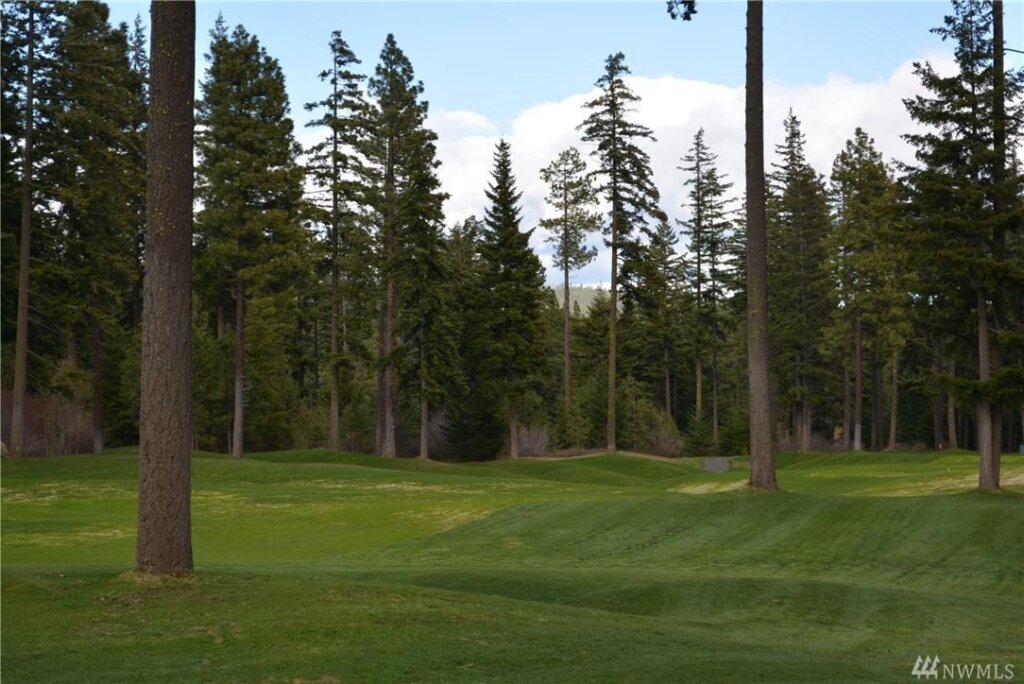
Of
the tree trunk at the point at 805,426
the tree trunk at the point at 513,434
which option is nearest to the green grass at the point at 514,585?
the tree trunk at the point at 513,434

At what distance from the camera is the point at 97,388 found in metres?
44.1

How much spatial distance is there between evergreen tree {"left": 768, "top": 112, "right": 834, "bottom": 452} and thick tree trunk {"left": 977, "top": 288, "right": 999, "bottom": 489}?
38.1 meters

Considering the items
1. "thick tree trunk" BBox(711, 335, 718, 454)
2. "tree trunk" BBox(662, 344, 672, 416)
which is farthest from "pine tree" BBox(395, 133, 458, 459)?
"tree trunk" BBox(662, 344, 672, 416)

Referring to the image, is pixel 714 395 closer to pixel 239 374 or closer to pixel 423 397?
pixel 423 397

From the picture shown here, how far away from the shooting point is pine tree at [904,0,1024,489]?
2412 centimetres

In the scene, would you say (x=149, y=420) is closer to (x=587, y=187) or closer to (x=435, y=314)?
(x=435, y=314)

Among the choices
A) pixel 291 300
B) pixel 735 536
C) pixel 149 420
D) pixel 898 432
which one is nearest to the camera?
pixel 149 420

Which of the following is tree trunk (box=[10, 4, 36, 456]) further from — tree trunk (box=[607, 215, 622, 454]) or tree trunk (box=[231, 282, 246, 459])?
tree trunk (box=[607, 215, 622, 454])

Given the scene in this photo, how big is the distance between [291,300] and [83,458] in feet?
40.9

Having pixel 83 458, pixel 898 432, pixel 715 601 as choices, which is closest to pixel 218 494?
pixel 83 458

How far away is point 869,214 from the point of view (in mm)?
57594

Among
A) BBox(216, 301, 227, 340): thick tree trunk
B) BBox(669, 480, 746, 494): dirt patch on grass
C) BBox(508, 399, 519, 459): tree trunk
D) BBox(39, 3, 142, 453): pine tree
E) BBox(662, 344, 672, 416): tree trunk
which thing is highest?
BBox(39, 3, 142, 453): pine tree

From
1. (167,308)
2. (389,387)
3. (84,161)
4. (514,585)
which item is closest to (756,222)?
(514,585)

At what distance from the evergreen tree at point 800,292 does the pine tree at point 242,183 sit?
108ft
